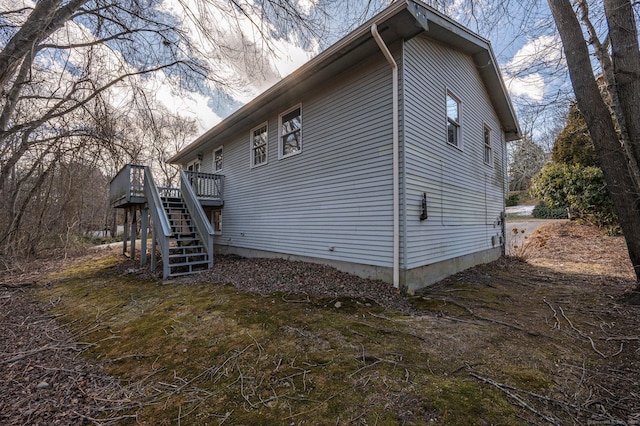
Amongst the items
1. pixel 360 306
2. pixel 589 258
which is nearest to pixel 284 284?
pixel 360 306

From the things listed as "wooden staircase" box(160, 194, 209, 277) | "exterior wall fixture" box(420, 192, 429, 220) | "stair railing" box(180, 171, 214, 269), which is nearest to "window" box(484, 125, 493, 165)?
"exterior wall fixture" box(420, 192, 429, 220)

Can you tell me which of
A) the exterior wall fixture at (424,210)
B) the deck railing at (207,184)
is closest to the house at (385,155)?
the exterior wall fixture at (424,210)

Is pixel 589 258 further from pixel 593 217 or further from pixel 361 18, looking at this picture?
pixel 361 18

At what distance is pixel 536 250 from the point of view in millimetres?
10406

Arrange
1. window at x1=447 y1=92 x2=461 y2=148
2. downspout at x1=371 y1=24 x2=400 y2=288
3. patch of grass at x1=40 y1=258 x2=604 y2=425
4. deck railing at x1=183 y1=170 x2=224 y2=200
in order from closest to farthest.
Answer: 1. patch of grass at x1=40 y1=258 x2=604 y2=425
2. downspout at x1=371 y1=24 x2=400 y2=288
3. window at x1=447 y1=92 x2=461 y2=148
4. deck railing at x1=183 y1=170 x2=224 y2=200

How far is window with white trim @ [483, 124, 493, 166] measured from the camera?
28.8 ft

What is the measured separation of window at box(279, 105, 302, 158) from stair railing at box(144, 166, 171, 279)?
352 centimetres

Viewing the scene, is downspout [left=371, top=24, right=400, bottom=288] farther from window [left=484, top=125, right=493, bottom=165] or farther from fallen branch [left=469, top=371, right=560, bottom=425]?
window [left=484, top=125, right=493, bottom=165]

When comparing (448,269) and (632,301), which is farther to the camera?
(448,269)

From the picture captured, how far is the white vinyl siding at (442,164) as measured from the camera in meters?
5.22

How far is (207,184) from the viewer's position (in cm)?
1043

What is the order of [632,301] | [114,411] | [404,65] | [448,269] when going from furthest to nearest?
[448,269]
[404,65]
[632,301]
[114,411]

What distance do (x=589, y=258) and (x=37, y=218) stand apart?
19.5m

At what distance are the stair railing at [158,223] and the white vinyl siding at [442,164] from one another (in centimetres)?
535
